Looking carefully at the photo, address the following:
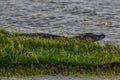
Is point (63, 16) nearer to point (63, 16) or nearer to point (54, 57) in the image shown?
point (63, 16)

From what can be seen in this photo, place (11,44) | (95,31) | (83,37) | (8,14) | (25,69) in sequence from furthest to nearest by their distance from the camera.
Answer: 1. (8,14)
2. (95,31)
3. (83,37)
4. (11,44)
5. (25,69)

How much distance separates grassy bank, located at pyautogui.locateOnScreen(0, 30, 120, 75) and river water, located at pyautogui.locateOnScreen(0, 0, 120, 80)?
446 cm

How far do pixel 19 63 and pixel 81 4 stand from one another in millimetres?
21244

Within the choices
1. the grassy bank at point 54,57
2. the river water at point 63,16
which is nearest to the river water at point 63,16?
the river water at point 63,16

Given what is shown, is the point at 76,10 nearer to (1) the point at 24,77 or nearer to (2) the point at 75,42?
(2) the point at 75,42

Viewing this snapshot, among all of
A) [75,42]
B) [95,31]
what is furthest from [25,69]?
[95,31]

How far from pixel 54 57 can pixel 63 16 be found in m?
15.7

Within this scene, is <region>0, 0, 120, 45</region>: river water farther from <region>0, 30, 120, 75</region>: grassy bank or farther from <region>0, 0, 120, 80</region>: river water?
<region>0, 30, 120, 75</region>: grassy bank

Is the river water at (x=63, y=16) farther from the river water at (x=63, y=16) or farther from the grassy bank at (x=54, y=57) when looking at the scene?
the grassy bank at (x=54, y=57)

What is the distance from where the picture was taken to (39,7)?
35719mm

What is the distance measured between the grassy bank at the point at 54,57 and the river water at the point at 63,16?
14.6 ft

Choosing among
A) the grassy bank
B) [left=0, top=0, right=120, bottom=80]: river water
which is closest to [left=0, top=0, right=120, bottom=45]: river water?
[left=0, top=0, right=120, bottom=80]: river water

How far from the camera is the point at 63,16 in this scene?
31.6 m

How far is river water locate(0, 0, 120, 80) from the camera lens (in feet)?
84.2
